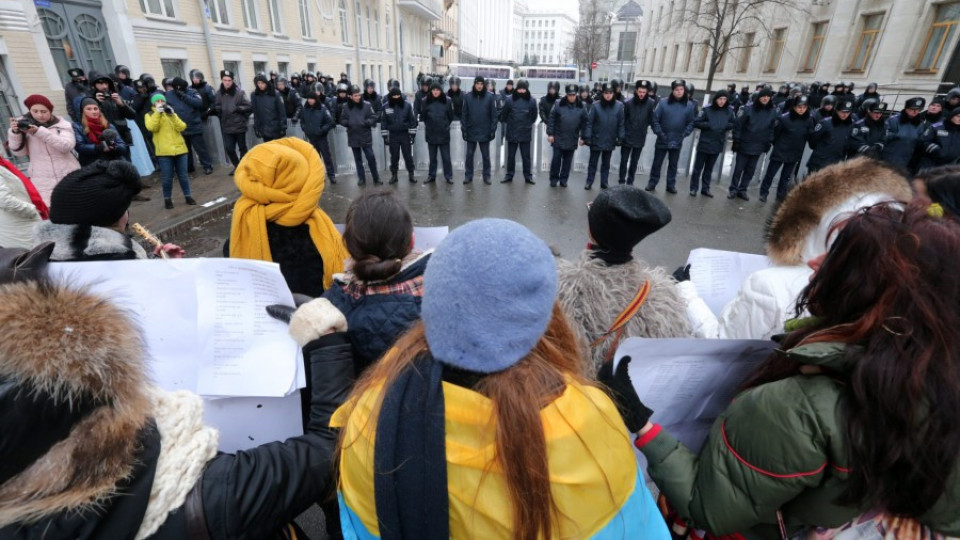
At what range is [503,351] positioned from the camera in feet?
2.78

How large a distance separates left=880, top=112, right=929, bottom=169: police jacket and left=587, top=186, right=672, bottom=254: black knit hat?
8.27 metres

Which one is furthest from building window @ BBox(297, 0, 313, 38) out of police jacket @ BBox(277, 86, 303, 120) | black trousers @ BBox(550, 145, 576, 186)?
black trousers @ BBox(550, 145, 576, 186)

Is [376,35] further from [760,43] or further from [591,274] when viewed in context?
[591,274]

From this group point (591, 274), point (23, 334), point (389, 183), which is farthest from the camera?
point (389, 183)

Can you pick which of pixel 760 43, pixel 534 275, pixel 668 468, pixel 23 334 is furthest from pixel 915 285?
pixel 760 43

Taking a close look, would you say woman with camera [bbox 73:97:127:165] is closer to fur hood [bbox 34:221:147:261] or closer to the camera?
the camera

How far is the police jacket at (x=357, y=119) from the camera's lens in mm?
8078

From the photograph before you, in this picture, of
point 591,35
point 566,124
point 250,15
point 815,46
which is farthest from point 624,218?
point 591,35

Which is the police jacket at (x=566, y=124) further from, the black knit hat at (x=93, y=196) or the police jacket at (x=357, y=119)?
the black knit hat at (x=93, y=196)

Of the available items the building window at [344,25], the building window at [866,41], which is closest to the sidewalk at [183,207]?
the building window at [344,25]

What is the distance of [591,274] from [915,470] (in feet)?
3.30

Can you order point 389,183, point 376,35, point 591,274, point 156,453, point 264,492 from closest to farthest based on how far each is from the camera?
point 156,453, point 264,492, point 591,274, point 389,183, point 376,35

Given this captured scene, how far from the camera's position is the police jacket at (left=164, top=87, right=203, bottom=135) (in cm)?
801

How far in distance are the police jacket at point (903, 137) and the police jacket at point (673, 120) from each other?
3026 millimetres
